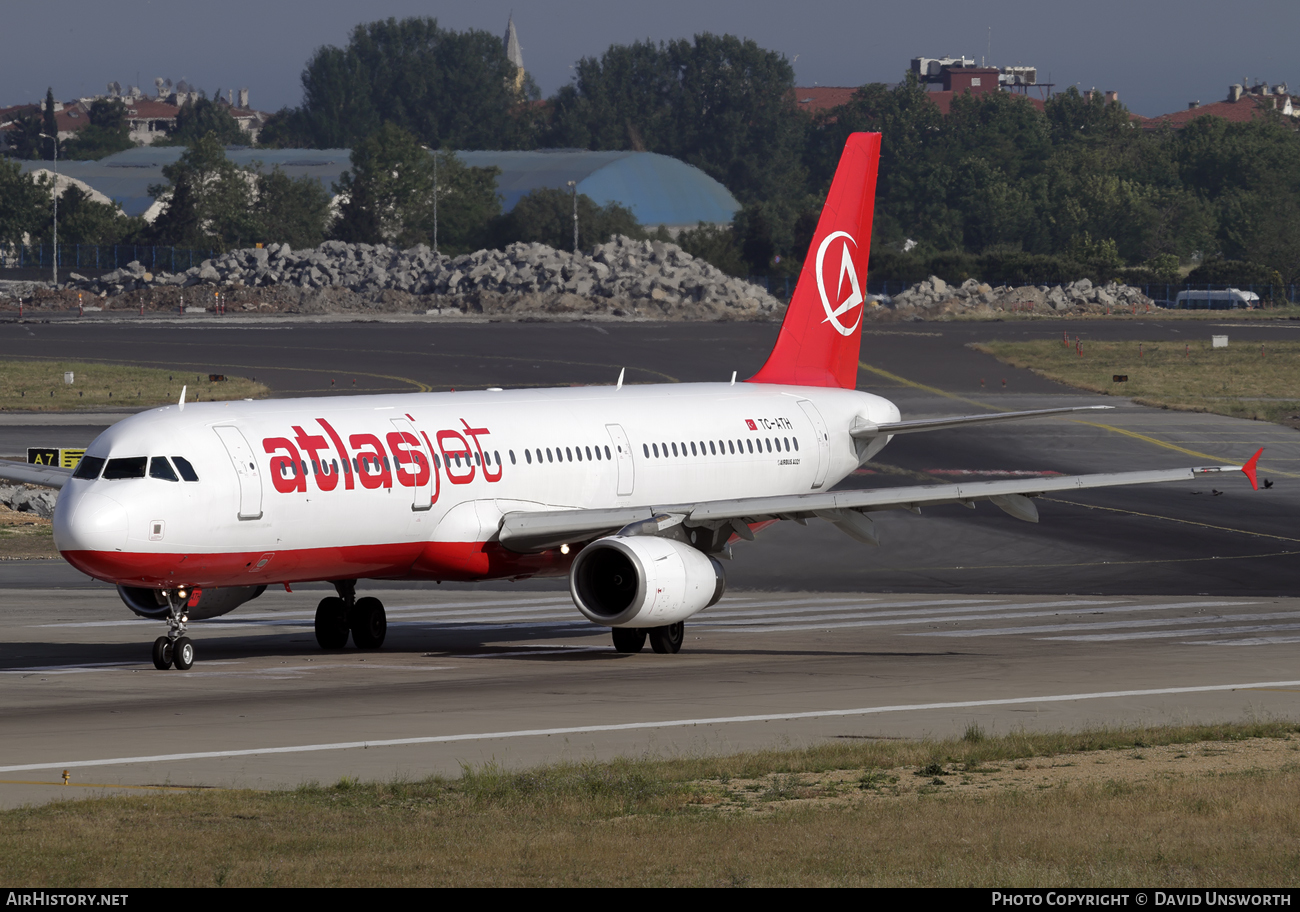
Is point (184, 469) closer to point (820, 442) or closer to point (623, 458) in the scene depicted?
point (623, 458)

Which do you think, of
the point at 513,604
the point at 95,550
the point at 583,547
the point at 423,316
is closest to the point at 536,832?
the point at 95,550

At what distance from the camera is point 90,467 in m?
29.9

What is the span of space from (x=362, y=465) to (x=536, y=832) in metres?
15.3

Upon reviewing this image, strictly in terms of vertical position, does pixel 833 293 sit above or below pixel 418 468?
above

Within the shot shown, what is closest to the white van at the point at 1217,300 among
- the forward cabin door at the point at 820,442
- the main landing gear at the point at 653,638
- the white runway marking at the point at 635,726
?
the forward cabin door at the point at 820,442

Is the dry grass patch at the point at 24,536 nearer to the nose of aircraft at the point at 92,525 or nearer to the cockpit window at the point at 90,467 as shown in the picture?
the cockpit window at the point at 90,467

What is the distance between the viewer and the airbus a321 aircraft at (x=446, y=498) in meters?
29.8

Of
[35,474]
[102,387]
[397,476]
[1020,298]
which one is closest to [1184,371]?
[102,387]

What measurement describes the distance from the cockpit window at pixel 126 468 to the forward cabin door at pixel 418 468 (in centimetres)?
488

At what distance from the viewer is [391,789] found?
1983cm

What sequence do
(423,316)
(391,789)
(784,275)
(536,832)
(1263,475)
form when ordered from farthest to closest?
(784,275), (423,316), (1263,475), (391,789), (536,832)

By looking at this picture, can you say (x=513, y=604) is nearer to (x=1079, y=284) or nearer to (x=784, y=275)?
(x=1079, y=284)

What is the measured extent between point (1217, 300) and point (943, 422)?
15263 centimetres

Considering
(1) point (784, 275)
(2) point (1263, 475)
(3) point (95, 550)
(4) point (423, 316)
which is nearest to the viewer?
(3) point (95, 550)
